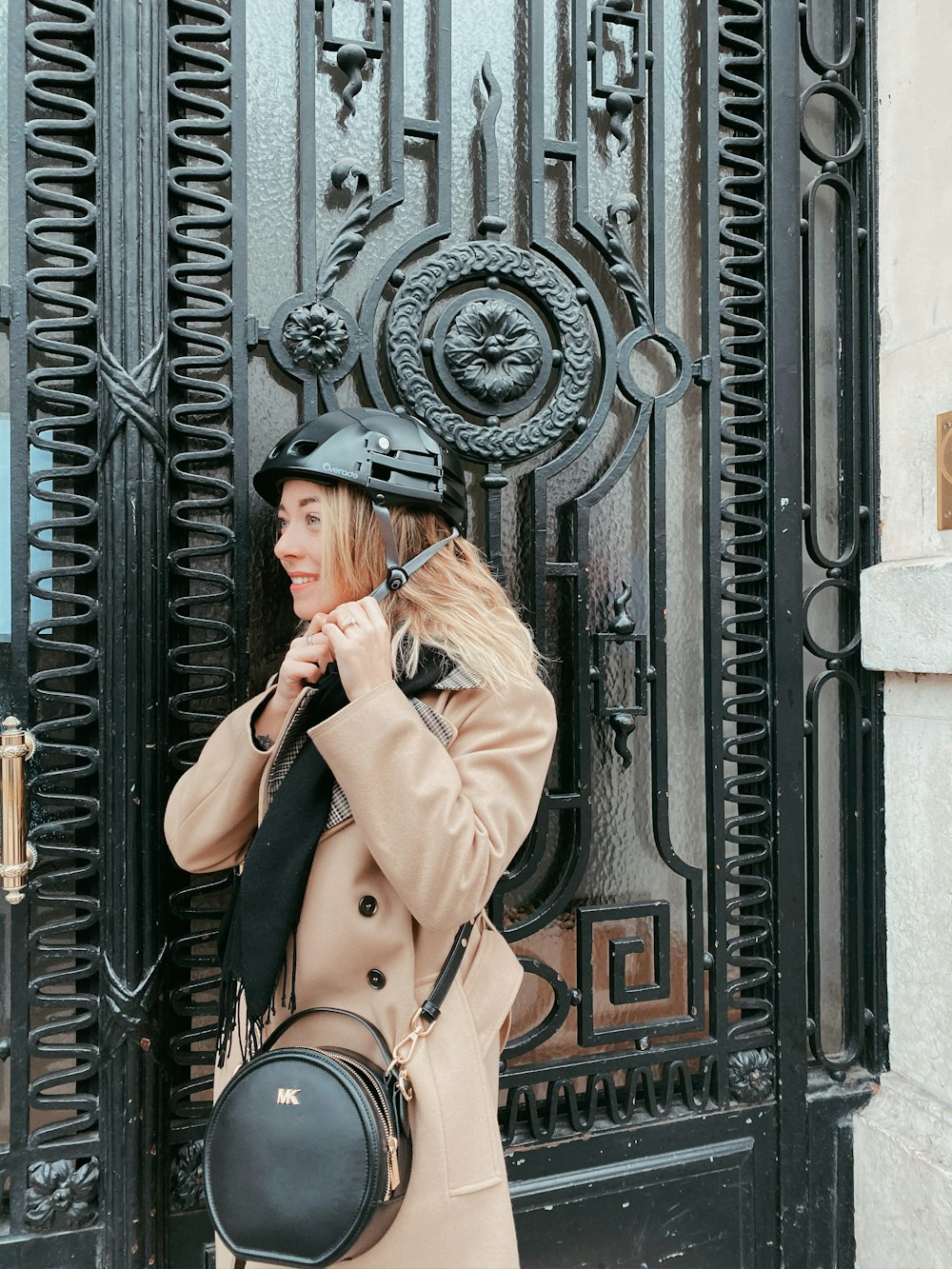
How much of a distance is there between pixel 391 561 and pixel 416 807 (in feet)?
1.61

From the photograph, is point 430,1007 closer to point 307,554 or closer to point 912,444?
point 307,554

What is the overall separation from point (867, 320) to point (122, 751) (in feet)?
7.68

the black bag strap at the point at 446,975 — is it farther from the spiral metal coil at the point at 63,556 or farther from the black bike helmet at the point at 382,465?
the spiral metal coil at the point at 63,556

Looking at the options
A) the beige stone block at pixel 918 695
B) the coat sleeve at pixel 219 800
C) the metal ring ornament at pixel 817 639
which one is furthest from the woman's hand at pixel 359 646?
the beige stone block at pixel 918 695

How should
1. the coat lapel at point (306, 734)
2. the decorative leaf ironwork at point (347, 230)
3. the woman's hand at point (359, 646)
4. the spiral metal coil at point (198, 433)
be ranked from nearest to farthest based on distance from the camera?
the woman's hand at point (359, 646) → the coat lapel at point (306, 734) → the spiral metal coil at point (198, 433) → the decorative leaf ironwork at point (347, 230)

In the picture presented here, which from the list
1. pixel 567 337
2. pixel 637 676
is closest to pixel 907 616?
pixel 637 676

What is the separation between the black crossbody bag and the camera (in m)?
1.37

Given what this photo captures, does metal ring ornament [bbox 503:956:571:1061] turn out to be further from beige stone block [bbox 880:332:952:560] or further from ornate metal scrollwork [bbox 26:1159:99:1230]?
beige stone block [bbox 880:332:952:560]

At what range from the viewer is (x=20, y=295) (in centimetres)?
202

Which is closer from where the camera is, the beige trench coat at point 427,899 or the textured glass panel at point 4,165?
the beige trench coat at point 427,899

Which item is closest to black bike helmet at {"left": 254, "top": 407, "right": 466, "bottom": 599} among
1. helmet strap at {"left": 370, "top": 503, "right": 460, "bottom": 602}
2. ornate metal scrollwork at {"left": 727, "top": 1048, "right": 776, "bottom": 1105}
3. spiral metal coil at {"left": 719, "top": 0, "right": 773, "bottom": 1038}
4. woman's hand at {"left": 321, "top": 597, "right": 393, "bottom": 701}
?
helmet strap at {"left": 370, "top": 503, "right": 460, "bottom": 602}

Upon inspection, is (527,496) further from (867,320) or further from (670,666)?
(867,320)

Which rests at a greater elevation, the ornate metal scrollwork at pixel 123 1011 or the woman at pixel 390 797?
the woman at pixel 390 797

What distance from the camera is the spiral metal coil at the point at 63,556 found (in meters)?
2.02
